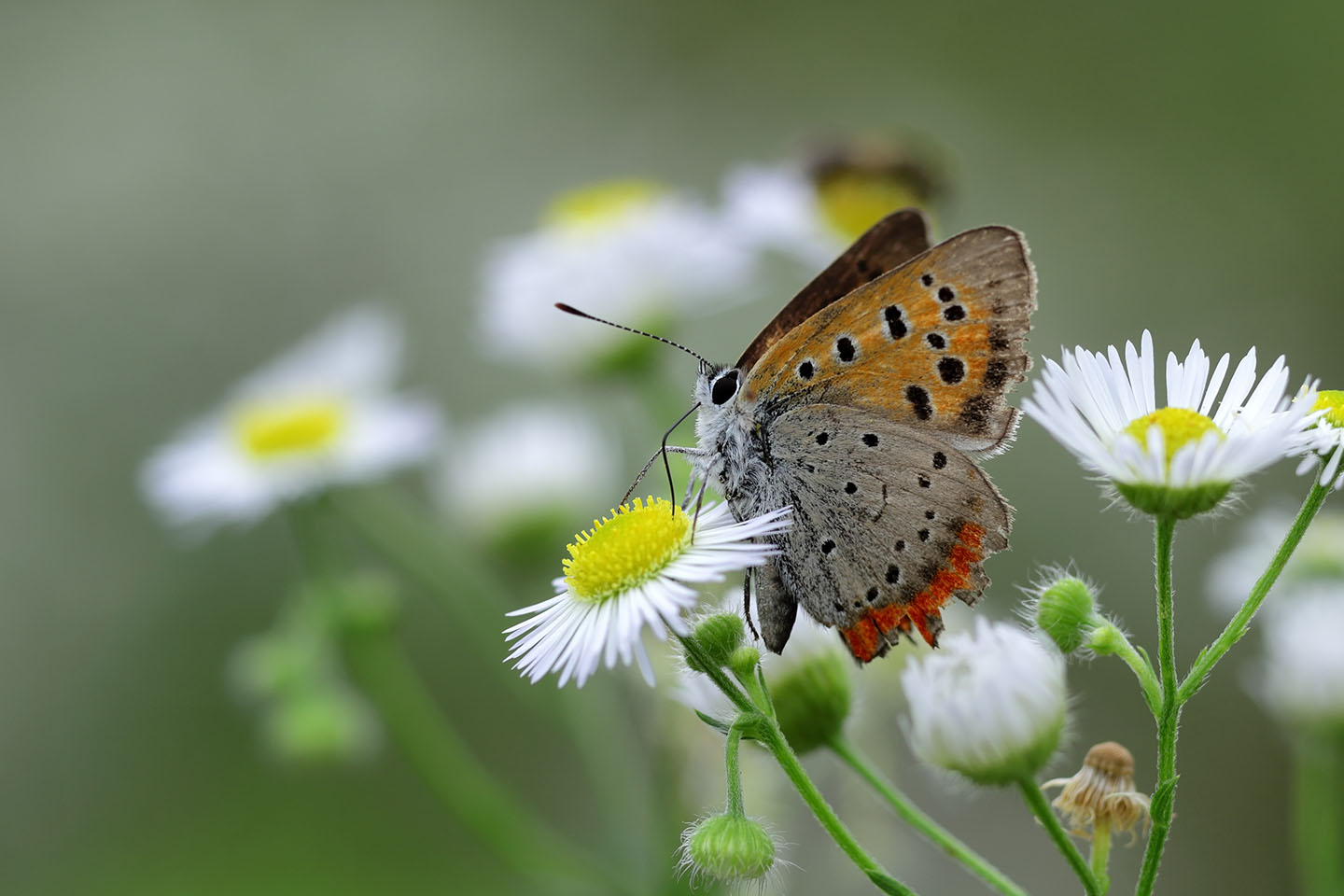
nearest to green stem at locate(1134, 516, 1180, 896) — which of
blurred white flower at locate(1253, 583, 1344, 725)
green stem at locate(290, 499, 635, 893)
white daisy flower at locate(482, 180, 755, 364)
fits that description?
blurred white flower at locate(1253, 583, 1344, 725)

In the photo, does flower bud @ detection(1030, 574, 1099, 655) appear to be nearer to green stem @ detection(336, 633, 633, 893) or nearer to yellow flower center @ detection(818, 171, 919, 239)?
green stem @ detection(336, 633, 633, 893)

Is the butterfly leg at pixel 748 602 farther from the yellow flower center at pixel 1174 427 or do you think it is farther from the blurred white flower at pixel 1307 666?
the blurred white flower at pixel 1307 666

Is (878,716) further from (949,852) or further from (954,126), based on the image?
(954,126)

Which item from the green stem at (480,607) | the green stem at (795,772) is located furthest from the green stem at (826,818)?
the green stem at (480,607)

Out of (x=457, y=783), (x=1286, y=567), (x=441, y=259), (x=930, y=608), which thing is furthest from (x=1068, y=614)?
(x=441, y=259)

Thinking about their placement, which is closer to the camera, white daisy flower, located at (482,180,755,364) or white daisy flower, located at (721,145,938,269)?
white daisy flower, located at (482,180,755,364)

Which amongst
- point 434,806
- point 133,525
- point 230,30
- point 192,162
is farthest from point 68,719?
point 230,30
